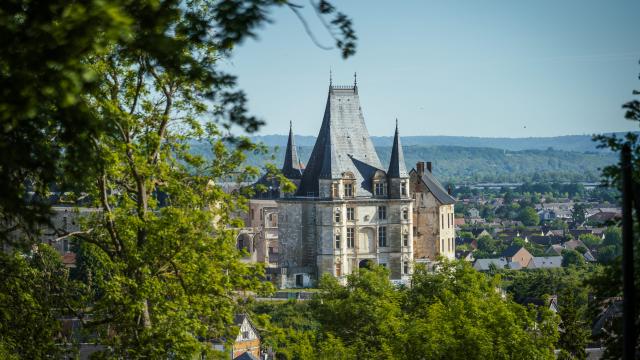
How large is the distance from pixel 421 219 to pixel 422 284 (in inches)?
1359

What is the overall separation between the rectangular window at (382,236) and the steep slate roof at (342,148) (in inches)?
108

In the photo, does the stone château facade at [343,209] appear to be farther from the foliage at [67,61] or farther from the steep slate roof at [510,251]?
the foliage at [67,61]

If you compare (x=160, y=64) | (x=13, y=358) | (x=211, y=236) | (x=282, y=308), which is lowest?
(x=282, y=308)

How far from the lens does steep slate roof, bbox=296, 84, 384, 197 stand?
8469 centimetres

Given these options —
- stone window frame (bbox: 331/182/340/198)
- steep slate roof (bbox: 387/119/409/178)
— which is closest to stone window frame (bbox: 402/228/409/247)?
steep slate roof (bbox: 387/119/409/178)

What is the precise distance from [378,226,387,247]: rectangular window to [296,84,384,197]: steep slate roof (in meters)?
2.74

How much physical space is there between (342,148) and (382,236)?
7032 millimetres

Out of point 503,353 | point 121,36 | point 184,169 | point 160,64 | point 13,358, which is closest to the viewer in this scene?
point 121,36

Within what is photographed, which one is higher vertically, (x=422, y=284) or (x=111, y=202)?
(x=111, y=202)

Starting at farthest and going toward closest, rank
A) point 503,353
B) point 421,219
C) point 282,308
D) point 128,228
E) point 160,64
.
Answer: point 421,219 < point 282,308 < point 503,353 < point 128,228 < point 160,64

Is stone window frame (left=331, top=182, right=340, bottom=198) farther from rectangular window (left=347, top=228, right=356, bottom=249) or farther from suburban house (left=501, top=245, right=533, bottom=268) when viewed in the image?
suburban house (left=501, top=245, right=533, bottom=268)

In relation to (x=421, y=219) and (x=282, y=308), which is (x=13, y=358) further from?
(x=421, y=219)

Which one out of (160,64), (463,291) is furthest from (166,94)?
(463,291)

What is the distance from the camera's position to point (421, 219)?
92.0 meters
